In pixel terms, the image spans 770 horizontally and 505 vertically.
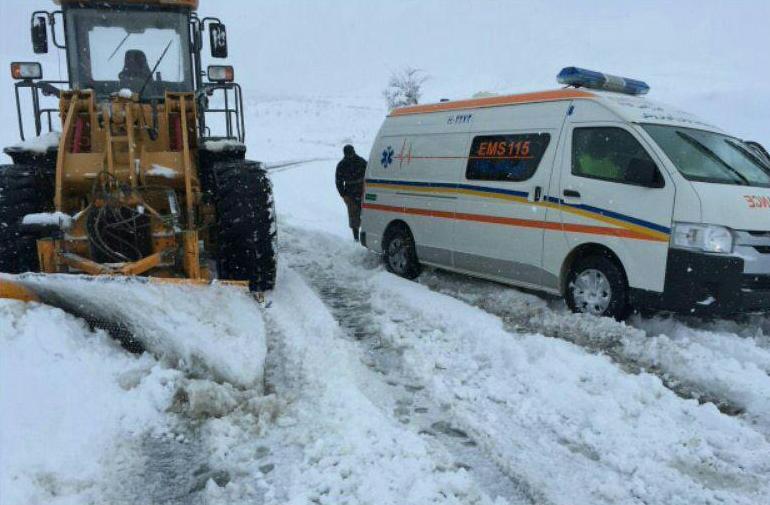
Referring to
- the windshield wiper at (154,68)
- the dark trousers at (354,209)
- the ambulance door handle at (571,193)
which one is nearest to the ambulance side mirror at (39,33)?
the windshield wiper at (154,68)

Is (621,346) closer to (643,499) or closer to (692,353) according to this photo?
(692,353)

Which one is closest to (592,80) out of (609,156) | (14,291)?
(609,156)

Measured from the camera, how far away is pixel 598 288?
5.78 m

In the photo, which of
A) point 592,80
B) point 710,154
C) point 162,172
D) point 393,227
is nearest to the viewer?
point 162,172

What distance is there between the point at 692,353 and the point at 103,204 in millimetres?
4899

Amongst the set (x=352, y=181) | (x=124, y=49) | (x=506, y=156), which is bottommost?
(x=352, y=181)

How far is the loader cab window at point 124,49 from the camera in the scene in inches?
246

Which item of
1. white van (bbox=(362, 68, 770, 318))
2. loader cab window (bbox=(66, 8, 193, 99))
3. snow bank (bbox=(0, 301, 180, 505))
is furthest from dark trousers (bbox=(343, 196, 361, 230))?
snow bank (bbox=(0, 301, 180, 505))

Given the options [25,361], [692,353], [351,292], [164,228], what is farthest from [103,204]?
[692,353]

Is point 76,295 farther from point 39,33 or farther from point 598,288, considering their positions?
point 598,288

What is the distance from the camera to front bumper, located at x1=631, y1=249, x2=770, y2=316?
5004mm

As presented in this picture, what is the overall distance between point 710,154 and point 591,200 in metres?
1.15

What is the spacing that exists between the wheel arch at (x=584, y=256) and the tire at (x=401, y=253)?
7.63 ft

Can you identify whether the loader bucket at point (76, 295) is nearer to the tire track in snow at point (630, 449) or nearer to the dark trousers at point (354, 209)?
the tire track in snow at point (630, 449)
